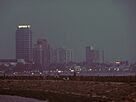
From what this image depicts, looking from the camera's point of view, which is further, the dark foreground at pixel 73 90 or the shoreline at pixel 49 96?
the shoreline at pixel 49 96

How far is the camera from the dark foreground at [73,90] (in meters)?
84.2

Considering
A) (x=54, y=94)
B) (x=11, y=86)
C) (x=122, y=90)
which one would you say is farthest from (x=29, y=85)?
(x=122, y=90)

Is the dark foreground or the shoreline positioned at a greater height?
the dark foreground

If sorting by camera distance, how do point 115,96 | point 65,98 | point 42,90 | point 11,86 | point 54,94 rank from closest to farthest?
point 115,96 < point 65,98 < point 54,94 < point 42,90 < point 11,86

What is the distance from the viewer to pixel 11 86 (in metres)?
118

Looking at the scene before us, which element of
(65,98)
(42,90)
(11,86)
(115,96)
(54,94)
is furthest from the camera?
(11,86)

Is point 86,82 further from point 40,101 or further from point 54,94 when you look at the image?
point 40,101

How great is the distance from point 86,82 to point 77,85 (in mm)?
2798

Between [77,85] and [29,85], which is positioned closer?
[77,85]

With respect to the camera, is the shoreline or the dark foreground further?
the shoreline

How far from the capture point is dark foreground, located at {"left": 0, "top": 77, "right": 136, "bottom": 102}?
84.2 meters

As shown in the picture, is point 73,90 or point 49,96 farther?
point 73,90

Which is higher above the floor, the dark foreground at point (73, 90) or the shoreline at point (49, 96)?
the dark foreground at point (73, 90)

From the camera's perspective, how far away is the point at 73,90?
100 m
